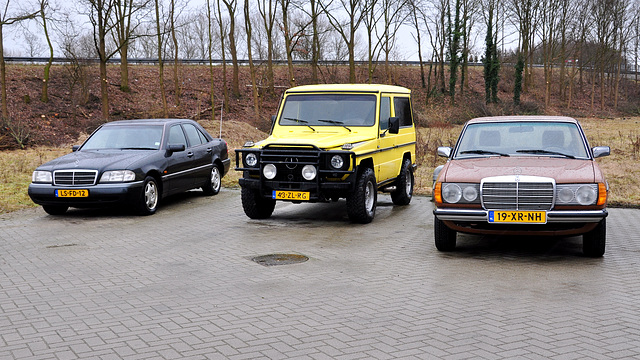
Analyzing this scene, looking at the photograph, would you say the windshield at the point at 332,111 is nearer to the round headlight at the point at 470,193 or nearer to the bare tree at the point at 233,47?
the round headlight at the point at 470,193

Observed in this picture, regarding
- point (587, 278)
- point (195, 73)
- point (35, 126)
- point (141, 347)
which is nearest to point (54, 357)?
point (141, 347)

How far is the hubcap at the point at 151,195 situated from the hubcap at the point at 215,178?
256cm

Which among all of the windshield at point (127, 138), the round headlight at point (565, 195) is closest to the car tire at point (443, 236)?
the round headlight at point (565, 195)

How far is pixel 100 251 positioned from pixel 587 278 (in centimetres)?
600

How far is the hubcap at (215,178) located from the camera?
14438mm

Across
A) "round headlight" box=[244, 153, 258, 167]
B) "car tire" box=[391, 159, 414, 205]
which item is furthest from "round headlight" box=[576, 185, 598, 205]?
"car tire" box=[391, 159, 414, 205]

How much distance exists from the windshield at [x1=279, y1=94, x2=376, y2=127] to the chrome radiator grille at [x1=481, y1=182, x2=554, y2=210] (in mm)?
3985

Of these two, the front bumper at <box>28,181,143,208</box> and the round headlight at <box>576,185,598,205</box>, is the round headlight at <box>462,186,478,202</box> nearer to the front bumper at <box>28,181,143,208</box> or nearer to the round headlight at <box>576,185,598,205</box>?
the round headlight at <box>576,185,598,205</box>

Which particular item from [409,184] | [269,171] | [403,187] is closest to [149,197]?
[269,171]

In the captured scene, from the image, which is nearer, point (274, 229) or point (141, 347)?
point (141, 347)

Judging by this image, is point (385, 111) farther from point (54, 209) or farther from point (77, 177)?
point (54, 209)

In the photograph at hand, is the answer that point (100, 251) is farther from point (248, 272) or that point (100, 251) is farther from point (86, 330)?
point (86, 330)

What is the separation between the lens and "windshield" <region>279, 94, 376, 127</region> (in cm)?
1130

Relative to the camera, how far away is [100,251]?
8.52 metres
